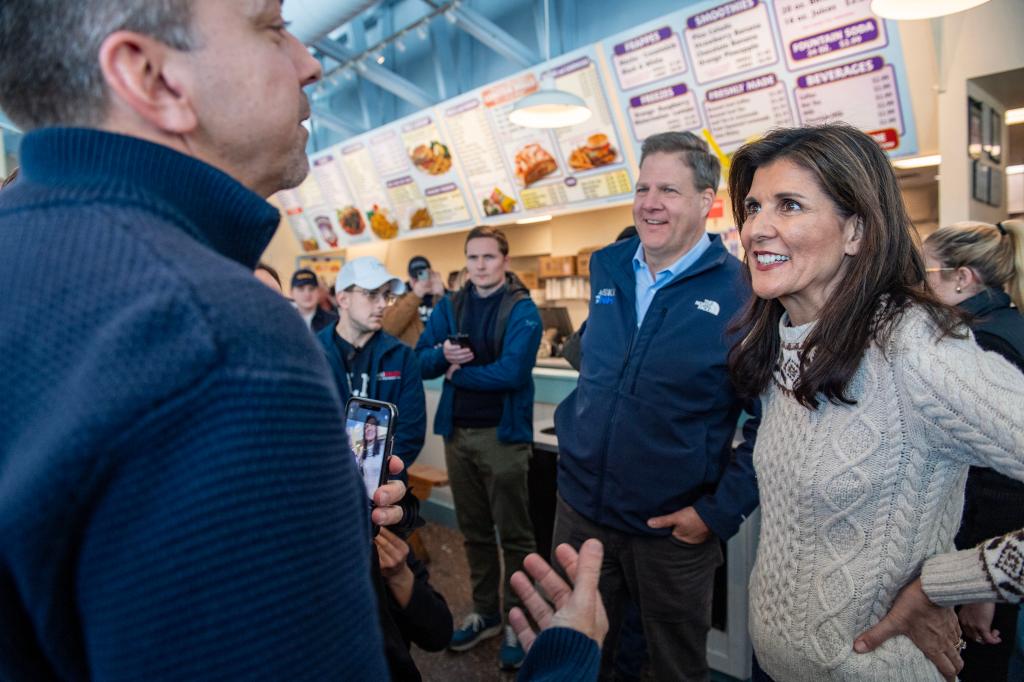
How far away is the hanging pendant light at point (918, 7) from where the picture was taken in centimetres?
258

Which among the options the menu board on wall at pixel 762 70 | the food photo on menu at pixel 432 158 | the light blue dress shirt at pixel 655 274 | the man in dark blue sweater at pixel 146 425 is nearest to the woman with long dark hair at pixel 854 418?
the light blue dress shirt at pixel 655 274

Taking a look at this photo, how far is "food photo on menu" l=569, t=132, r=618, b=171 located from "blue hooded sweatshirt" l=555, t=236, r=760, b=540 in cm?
287

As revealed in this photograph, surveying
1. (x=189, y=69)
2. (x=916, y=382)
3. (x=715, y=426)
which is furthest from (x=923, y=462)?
(x=189, y=69)

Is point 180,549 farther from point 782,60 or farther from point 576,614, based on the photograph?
point 782,60

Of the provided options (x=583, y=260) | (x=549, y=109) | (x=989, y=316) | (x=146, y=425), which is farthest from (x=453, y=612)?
(x=583, y=260)

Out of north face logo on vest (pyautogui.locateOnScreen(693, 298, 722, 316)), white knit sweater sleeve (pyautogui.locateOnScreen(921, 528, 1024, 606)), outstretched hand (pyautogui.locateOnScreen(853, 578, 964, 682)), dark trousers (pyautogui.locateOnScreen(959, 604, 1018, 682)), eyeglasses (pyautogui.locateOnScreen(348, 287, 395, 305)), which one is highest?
eyeglasses (pyautogui.locateOnScreen(348, 287, 395, 305))

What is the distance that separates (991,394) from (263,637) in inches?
51.3

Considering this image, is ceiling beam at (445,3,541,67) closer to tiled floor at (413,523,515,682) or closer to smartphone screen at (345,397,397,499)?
tiled floor at (413,523,515,682)

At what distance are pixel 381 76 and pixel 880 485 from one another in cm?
597

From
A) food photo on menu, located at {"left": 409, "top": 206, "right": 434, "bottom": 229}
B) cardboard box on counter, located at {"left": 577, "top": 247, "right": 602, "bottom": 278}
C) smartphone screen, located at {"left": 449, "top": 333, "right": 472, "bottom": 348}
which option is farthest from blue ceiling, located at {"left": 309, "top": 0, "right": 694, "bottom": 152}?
smartphone screen, located at {"left": 449, "top": 333, "right": 472, "bottom": 348}

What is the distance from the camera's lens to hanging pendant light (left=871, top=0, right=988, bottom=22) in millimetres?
2584

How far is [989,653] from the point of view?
211 centimetres

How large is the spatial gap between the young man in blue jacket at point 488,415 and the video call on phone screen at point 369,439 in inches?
64.1

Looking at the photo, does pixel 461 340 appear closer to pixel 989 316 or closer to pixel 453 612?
pixel 453 612
